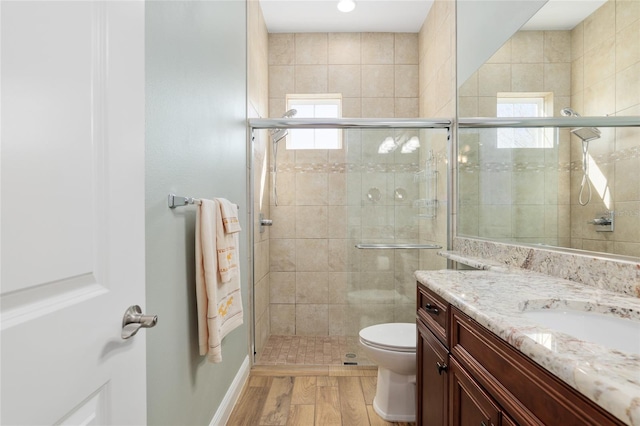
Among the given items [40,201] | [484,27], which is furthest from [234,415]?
[484,27]

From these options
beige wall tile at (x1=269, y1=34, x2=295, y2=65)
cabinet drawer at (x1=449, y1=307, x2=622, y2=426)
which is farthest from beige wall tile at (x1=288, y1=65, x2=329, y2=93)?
cabinet drawer at (x1=449, y1=307, x2=622, y2=426)

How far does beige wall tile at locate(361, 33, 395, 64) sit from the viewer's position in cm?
341

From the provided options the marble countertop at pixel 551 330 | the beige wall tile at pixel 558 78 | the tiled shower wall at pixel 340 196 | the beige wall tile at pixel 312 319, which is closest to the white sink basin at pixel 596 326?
the marble countertop at pixel 551 330

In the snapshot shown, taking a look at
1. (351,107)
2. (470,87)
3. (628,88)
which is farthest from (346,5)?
(628,88)

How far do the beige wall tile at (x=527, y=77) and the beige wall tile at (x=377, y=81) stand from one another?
6.12 feet

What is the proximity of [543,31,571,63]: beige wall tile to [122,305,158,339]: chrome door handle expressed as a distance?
5.47ft

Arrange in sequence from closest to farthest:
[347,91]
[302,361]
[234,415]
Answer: [234,415] → [302,361] → [347,91]

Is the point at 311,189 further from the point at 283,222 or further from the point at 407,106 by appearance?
the point at 407,106

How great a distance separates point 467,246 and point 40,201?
6.93 feet

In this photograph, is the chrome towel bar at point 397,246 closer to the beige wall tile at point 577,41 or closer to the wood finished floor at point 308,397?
the wood finished floor at point 308,397

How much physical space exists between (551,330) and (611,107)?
852 millimetres

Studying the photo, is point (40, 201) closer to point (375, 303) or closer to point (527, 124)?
point (527, 124)

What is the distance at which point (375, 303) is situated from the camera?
265cm

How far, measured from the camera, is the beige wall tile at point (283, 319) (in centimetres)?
310
